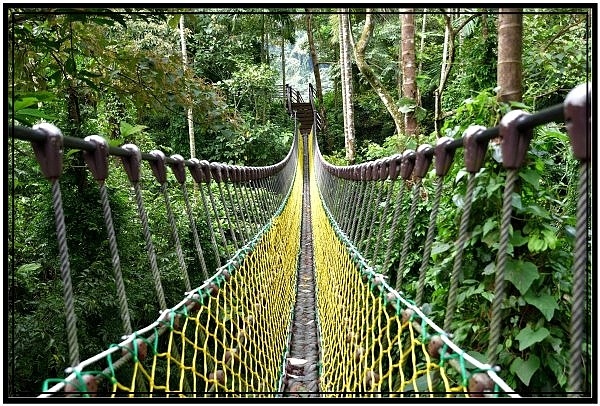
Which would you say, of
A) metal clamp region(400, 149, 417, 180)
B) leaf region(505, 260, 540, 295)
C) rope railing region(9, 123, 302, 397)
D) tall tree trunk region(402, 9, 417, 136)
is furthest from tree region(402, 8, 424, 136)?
leaf region(505, 260, 540, 295)

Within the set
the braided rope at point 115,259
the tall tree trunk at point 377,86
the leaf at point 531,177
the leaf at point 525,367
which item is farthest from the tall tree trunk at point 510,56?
the tall tree trunk at point 377,86

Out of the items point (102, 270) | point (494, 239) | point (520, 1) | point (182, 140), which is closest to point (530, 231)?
point (494, 239)

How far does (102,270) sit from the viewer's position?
2.65 m

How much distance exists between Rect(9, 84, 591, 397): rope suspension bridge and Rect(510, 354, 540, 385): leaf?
56 millimetres

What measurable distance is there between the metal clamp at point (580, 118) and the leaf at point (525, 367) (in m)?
0.70

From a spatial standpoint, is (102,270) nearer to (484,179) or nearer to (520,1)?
(484,179)

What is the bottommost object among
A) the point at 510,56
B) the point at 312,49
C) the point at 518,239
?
the point at 518,239

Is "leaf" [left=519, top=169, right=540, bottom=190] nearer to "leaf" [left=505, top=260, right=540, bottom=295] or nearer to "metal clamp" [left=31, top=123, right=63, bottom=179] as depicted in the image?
"leaf" [left=505, top=260, right=540, bottom=295]

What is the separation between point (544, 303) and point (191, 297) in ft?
2.43

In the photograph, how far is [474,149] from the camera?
0.73 m

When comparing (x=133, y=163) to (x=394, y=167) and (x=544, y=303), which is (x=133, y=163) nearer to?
(x=394, y=167)

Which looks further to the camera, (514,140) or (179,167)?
(179,167)

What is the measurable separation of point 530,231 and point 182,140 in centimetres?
930

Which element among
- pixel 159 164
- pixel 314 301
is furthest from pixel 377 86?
pixel 159 164
